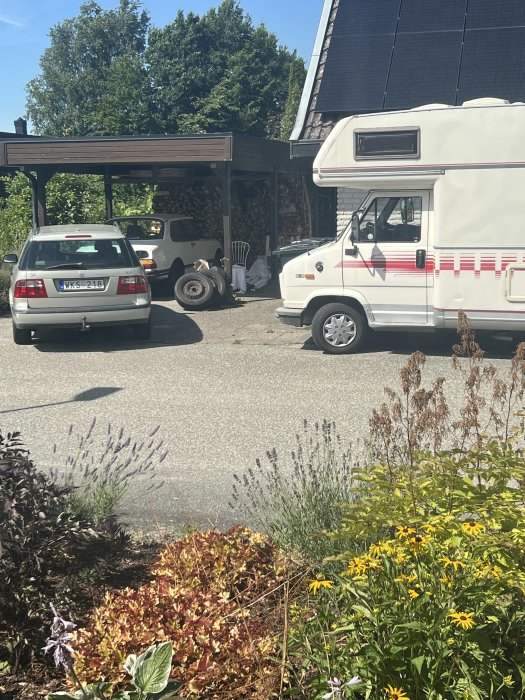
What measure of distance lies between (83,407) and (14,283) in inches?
171

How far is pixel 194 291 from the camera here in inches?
673

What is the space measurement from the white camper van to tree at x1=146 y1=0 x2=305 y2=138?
3807 cm

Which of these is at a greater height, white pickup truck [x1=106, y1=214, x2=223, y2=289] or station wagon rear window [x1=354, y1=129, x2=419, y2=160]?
station wagon rear window [x1=354, y1=129, x2=419, y2=160]

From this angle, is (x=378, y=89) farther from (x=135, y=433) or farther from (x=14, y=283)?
(x=135, y=433)

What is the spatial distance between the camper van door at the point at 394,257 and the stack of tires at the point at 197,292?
5.28 meters

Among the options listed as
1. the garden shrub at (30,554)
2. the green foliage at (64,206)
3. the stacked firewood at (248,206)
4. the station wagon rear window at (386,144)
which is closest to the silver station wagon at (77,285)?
the station wagon rear window at (386,144)

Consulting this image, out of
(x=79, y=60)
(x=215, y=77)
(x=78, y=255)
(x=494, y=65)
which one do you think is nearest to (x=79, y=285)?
(x=78, y=255)

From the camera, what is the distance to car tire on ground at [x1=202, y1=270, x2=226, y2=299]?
17.3m

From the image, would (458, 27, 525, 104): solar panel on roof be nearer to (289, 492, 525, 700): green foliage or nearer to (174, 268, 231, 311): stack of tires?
(174, 268, 231, 311): stack of tires

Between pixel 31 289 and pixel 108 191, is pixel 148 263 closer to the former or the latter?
pixel 108 191

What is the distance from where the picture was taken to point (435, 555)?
3.29 m

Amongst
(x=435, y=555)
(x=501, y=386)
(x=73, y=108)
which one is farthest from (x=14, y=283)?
(x=73, y=108)

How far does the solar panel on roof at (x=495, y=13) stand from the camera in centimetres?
1677

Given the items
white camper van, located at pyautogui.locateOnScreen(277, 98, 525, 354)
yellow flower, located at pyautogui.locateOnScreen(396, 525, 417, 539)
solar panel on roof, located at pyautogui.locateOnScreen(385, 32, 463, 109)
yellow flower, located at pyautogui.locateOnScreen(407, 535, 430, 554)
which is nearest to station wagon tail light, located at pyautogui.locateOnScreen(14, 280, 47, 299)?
white camper van, located at pyautogui.locateOnScreen(277, 98, 525, 354)
